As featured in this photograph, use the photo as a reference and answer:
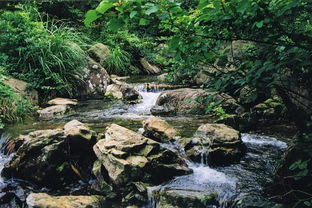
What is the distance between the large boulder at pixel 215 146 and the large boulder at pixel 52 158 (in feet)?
5.62

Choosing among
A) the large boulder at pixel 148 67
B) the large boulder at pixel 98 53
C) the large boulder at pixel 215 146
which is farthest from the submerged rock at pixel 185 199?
the large boulder at pixel 148 67

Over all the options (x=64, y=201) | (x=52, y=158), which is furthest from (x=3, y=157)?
(x=64, y=201)

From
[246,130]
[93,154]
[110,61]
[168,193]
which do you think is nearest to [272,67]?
[168,193]

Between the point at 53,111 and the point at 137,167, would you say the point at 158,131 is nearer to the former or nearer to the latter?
the point at 137,167

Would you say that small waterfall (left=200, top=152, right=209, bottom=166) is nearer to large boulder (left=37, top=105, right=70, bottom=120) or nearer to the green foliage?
large boulder (left=37, top=105, right=70, bottom=120)

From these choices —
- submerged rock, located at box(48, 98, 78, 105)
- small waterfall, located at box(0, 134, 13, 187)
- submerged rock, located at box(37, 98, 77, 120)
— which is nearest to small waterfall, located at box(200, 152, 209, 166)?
small waterfall, located at box(0, 134, 13, 187)

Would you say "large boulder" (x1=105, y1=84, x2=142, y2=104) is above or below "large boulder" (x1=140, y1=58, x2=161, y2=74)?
below

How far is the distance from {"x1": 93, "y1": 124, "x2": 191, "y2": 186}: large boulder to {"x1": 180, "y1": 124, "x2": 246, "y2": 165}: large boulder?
1.16 ft

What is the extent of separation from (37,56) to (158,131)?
5.14 meters

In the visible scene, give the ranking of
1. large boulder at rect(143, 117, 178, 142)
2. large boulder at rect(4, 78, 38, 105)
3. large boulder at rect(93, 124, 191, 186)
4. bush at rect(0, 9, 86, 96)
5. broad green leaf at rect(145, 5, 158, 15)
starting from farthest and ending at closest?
bush at rect(0, 9, 86, 96) < large boulder at rect(4, 78, 38, 105) < large boulder at rect(143, 117, 178, 142) < large boulder at rect(93, 124, 191, 186) < broad green leaf at rect(145, 5, 158, 15)

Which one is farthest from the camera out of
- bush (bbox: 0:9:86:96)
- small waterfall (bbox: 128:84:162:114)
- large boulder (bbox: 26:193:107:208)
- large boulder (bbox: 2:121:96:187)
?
bush (bbox: 0:9:86:96)

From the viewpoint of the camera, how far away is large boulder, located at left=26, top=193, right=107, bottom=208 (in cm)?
396

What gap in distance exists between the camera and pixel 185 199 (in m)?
4.04

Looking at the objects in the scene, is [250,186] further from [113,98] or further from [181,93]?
[113,98]
